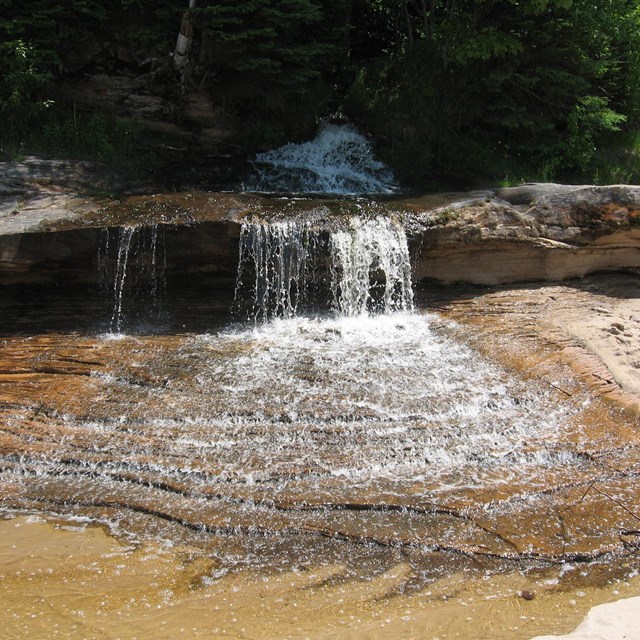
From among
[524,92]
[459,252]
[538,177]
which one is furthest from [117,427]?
[524,92]

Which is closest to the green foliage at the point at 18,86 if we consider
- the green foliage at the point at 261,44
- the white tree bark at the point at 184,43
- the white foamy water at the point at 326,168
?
the white tree bark at the point at 184,43

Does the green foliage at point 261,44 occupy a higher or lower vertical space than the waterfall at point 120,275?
higher

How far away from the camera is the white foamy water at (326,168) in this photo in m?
9.95

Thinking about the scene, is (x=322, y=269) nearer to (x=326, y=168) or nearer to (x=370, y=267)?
(x=370, y=267)

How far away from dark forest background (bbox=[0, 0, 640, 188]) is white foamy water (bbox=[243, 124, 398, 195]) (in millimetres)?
277

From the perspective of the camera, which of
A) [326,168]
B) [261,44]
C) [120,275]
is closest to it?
[120,275]

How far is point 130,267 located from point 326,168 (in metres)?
4.24

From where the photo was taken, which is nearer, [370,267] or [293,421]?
[293,421]

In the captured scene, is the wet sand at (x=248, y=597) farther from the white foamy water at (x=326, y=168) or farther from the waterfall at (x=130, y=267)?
the white foamy water at (x=326, y=168)

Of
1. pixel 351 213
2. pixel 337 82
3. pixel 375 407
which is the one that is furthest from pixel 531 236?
pixel 337 82

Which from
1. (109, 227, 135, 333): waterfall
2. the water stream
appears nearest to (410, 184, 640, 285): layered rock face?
the water stream

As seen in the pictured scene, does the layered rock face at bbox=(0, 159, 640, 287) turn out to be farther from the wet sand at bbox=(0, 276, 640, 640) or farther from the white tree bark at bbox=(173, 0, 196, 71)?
the wet sand at bbox=(0, 276, 640, 640)

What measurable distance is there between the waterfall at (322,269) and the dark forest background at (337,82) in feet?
Answer: 10.3

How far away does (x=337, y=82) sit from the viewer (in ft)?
40.2
